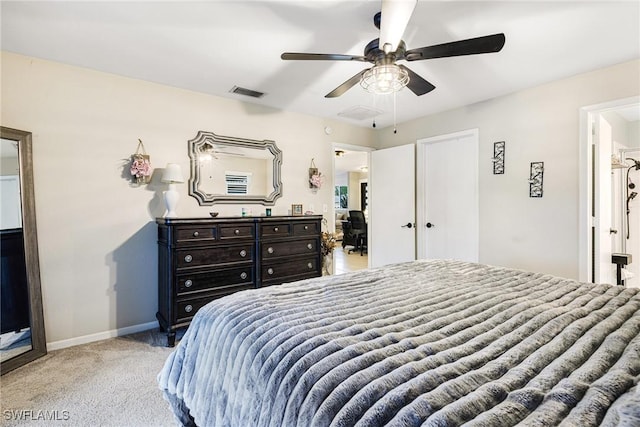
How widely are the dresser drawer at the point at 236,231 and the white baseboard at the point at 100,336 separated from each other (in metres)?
1.18

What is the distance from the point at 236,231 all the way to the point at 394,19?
2175mm

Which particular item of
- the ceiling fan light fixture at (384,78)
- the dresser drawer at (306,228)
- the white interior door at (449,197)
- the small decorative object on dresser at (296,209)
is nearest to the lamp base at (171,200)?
the dresser drawer at (306,228)

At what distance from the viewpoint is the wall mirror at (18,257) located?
7.30ft

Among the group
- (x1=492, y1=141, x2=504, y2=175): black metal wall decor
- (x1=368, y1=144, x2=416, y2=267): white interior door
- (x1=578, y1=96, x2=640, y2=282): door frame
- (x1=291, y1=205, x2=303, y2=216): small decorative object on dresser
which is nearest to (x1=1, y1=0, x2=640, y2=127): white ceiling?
(x1=578, y1=96, x2=640, y2=282): door frame

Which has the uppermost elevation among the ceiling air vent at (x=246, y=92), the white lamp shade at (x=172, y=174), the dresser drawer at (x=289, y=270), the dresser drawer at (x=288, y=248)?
the ceiling air vent at (x=246, y=92)

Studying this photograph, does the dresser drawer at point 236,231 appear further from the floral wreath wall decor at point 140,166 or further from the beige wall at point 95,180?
the floral wreath wall decor at point 140,166

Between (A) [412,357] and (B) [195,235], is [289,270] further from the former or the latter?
(A) [412,357]

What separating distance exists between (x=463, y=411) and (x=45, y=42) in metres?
3.32

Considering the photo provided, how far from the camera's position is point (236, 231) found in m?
2.91

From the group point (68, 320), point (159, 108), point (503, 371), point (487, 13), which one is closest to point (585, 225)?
point (487, 13)

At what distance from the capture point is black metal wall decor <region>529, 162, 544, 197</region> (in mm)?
3082

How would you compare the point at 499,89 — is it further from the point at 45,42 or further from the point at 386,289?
the point at 45,42

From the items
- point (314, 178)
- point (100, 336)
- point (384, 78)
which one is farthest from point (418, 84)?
point (100, 336)

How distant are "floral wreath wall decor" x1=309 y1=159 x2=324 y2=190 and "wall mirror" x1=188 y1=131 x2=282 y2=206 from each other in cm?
46
